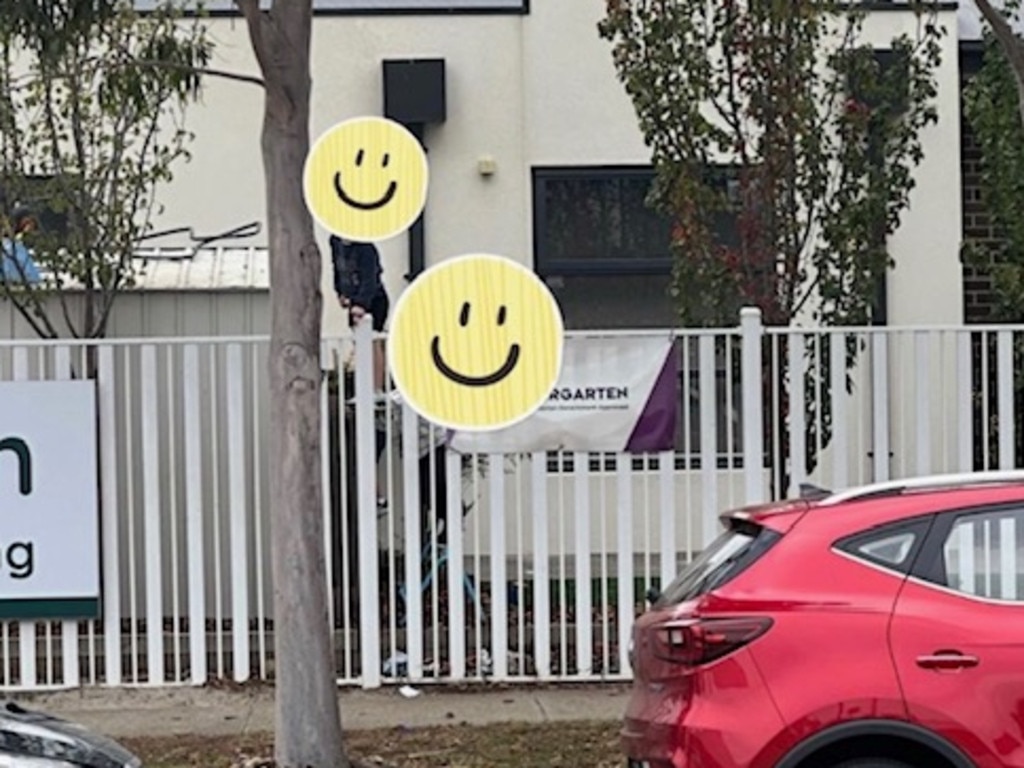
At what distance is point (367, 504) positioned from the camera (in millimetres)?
10211

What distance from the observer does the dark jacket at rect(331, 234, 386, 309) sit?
39.7 feet

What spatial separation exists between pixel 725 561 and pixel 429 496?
4167 mm

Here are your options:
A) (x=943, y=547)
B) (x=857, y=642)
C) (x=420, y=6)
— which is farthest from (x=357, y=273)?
(x=857, y=642)

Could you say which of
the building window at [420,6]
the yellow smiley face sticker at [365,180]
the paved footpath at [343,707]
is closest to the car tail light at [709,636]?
the yellow smiley face sticker at [365,180]

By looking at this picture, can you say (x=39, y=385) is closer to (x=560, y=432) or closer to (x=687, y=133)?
(x=560, y=432)

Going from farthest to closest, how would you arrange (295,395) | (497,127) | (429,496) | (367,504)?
1. (497,127)
2. (429,496)
3. (367,504)
4. (295,395)

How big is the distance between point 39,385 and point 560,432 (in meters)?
3.08

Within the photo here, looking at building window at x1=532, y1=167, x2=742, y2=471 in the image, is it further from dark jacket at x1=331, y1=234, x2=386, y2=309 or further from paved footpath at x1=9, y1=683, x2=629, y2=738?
paved footpath at x1=9, y1=683, x2=629, y2=738

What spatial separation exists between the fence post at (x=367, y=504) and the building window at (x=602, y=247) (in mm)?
3764

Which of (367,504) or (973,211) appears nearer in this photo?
(367,504)

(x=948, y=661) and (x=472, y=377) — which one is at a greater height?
(x=472, y=377)

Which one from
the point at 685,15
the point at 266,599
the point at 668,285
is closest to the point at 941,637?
the point at 266,599

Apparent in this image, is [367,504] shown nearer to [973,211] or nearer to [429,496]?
[429,496]

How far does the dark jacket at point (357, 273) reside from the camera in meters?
12.1
